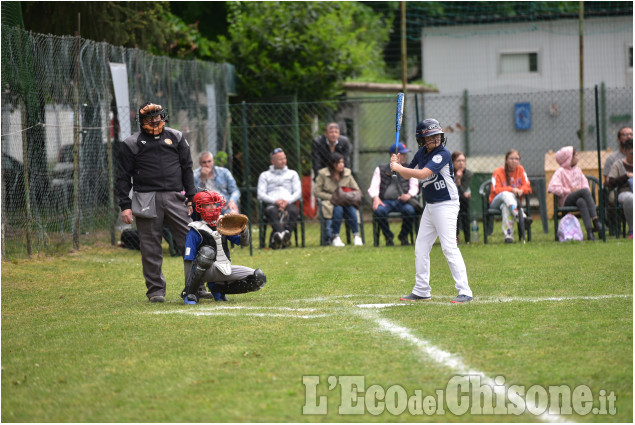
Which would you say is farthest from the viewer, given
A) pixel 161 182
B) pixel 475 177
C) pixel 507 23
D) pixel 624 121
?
pixel 507 23

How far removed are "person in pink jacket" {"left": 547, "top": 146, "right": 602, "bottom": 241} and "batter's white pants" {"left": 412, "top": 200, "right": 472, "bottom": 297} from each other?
6.11 metres

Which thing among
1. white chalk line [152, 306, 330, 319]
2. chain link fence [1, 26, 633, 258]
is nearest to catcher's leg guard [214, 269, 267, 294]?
white chalk line [152, 306, 330, 319]

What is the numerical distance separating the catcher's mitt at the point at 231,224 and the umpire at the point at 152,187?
0.68 metres

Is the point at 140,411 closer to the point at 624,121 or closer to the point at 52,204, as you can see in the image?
the point at 52,204

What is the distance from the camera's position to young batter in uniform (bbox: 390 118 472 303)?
337 inches

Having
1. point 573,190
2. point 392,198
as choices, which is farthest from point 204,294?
point 573,190

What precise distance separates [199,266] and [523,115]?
1521 cm

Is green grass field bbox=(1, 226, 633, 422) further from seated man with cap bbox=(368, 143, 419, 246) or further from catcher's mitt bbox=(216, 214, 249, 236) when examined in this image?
seated man with cap bbox=(368, 143, 419, 246)

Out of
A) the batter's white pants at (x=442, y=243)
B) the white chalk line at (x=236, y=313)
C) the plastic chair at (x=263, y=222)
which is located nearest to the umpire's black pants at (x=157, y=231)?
the white chalk line at (x=236, y=313)

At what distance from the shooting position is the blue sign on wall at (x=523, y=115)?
22.2m

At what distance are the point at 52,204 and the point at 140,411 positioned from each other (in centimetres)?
830

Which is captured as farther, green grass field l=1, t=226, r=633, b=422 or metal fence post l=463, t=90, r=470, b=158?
metal fence post l=463, t=90, r=470, b=158

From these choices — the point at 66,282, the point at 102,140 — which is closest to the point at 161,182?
the point at 66,282

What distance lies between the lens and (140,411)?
5066mm
